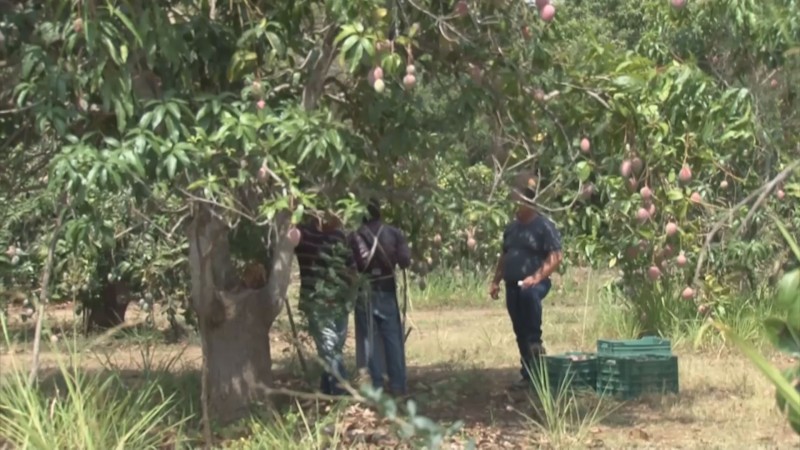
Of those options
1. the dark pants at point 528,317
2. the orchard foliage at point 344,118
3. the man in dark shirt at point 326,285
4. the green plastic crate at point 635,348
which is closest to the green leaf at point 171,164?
the orchard foliage at point 344,118

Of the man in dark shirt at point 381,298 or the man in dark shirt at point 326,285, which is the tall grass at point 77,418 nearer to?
the man in dark shirt at point 326,285

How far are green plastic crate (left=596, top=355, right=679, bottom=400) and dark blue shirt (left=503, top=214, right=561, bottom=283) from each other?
79 centimetres

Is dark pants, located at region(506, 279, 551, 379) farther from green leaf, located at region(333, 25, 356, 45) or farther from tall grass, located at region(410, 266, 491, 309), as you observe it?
tall grass, located at region(410, 266, 491, 309)

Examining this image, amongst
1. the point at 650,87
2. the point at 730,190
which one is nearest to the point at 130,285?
the point at 730,190

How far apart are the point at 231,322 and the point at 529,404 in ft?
7.40

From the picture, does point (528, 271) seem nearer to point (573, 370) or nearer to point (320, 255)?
point (573, 370)

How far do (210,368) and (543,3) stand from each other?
9.47 ft

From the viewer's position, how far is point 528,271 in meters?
9.41

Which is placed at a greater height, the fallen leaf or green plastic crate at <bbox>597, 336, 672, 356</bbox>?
green plastic crate at <bbox>597, 336, 672, 356</bbox>

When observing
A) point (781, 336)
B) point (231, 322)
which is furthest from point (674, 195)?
point (781, 336)

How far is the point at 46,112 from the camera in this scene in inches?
244

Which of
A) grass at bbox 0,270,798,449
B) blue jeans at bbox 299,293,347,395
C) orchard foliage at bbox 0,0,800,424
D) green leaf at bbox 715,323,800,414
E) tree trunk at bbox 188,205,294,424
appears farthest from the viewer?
blue jeans at bbox 299,293,347,395

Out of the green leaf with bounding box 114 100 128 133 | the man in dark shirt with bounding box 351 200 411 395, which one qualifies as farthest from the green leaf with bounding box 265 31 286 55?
the man in dark shirt with bounding box 351 200 411 395

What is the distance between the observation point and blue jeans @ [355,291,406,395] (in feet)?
29.2
